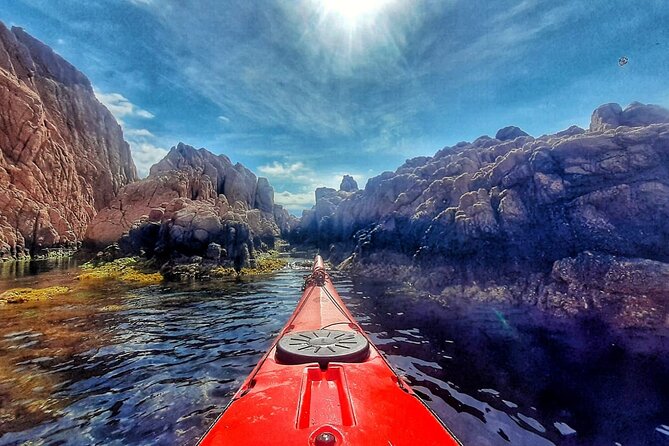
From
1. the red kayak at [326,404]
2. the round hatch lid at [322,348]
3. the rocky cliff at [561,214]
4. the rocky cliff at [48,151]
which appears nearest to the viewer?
the red kayak at [326,404]

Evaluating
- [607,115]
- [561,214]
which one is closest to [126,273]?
[561,214]

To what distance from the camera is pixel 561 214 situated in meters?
17.9

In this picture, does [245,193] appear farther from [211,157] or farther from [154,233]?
[154,233]

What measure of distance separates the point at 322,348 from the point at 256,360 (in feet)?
17.4

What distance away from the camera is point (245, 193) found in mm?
95250

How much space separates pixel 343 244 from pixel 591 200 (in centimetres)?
3366

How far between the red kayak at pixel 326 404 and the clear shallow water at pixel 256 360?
2705 mm

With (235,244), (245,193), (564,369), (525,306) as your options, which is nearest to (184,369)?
(564,369)

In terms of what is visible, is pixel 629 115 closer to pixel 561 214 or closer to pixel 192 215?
pixel 561 214

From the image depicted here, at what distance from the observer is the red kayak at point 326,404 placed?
132 inches

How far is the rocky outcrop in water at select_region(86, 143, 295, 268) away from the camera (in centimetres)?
3120

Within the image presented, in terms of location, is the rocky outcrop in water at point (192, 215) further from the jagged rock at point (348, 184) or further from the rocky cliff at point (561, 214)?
the jagged rock at point (348, 184)

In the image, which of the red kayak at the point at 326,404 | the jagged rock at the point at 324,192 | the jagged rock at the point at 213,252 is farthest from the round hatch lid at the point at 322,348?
the jagged rock at the point at 324,192

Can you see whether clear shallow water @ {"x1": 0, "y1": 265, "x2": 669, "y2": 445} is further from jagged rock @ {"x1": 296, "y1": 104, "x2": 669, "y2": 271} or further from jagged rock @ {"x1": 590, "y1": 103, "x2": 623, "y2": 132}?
jagged rock @ {"x1": 590, "y1": 103, "x2": 623, "y2": 132}
